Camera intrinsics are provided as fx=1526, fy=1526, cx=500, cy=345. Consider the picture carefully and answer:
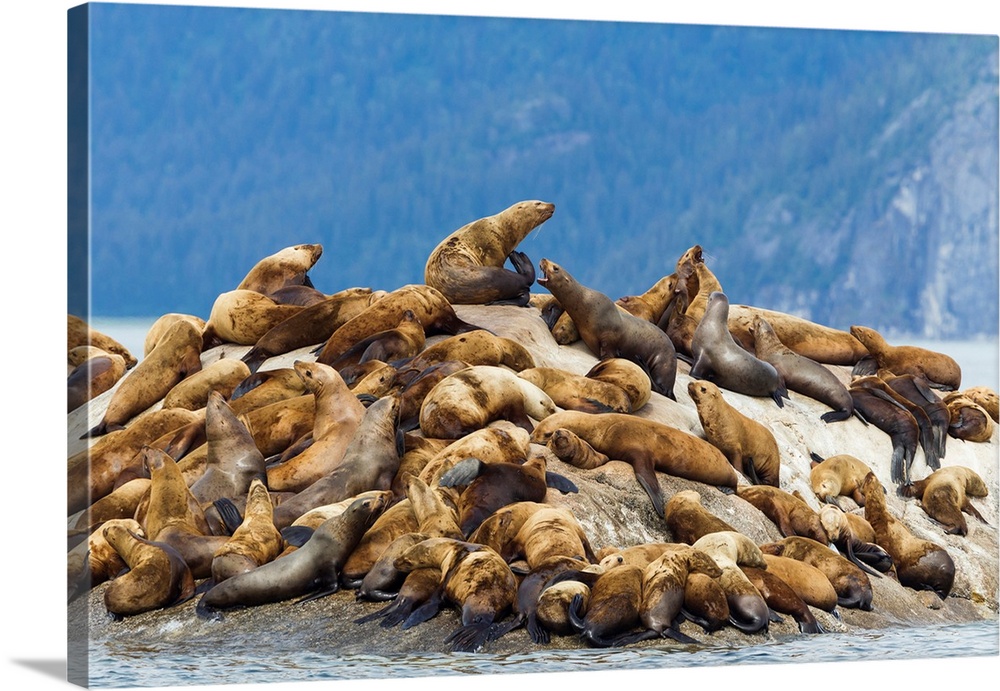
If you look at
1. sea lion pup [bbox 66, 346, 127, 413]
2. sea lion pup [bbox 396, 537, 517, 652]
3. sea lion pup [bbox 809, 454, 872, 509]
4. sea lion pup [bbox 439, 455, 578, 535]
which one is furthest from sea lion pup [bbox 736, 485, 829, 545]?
sea lion pup [bbox 66, 346, 127, 413]

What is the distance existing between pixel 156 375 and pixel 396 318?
1699 mm

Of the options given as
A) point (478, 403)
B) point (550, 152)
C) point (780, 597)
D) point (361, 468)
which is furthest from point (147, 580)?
point (550, 152)

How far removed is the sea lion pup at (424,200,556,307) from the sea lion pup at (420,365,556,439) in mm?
1103

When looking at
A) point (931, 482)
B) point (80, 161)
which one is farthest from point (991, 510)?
point (80, 161)

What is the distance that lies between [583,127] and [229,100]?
2.53 meters

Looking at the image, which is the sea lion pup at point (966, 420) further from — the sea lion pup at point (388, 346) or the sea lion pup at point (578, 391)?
the sea lion pup at point (388, 346)

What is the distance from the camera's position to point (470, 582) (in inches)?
351

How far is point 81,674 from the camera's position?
8891 mm

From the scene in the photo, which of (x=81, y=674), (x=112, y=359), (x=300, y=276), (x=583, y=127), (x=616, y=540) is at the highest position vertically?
(x=583, y=127)

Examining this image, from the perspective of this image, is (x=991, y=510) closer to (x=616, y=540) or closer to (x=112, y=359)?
(x=616, y=540)

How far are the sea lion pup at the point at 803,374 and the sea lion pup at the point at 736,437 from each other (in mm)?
865

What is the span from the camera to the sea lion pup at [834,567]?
1007cm

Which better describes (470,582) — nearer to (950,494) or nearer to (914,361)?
(950,494)

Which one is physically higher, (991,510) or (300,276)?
(300,276)
